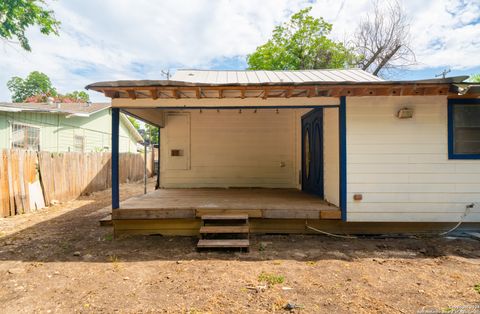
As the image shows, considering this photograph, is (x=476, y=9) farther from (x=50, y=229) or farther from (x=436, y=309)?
(x=50, y=229)

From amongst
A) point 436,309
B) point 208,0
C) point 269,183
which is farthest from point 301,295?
point 208,0

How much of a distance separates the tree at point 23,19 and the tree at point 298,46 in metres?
13.2

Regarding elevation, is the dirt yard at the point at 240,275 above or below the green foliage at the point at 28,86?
below

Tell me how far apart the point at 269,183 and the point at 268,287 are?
4.49 metres

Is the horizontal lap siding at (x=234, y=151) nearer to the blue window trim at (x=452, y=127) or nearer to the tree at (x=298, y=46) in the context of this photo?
the blue window trim at (x=452, y=127)

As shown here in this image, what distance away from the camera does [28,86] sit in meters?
42.2

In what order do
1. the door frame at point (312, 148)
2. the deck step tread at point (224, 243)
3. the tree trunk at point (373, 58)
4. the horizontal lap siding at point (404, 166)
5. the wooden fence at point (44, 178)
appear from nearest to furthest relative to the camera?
the deck step tread at point (224, 243) → the horizontal lap siding at point (404, 166) → the door frame at point (312, 148) → the wooden fence at point (44, 178) → the tree trunk at point (373, 58)

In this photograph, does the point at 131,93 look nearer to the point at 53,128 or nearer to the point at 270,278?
the point at 270,278

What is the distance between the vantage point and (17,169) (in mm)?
6133

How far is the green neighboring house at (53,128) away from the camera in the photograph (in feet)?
33.0

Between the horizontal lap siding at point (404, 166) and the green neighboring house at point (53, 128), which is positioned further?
the green neighboring house at point (53, 128)

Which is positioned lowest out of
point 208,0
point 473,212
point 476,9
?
point 473,212

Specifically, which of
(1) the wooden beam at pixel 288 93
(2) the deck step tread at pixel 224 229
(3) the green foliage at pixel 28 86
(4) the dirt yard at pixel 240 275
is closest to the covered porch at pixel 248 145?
(1) the wooden beam at pixel 288 93

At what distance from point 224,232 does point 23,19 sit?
1527 centimetres
